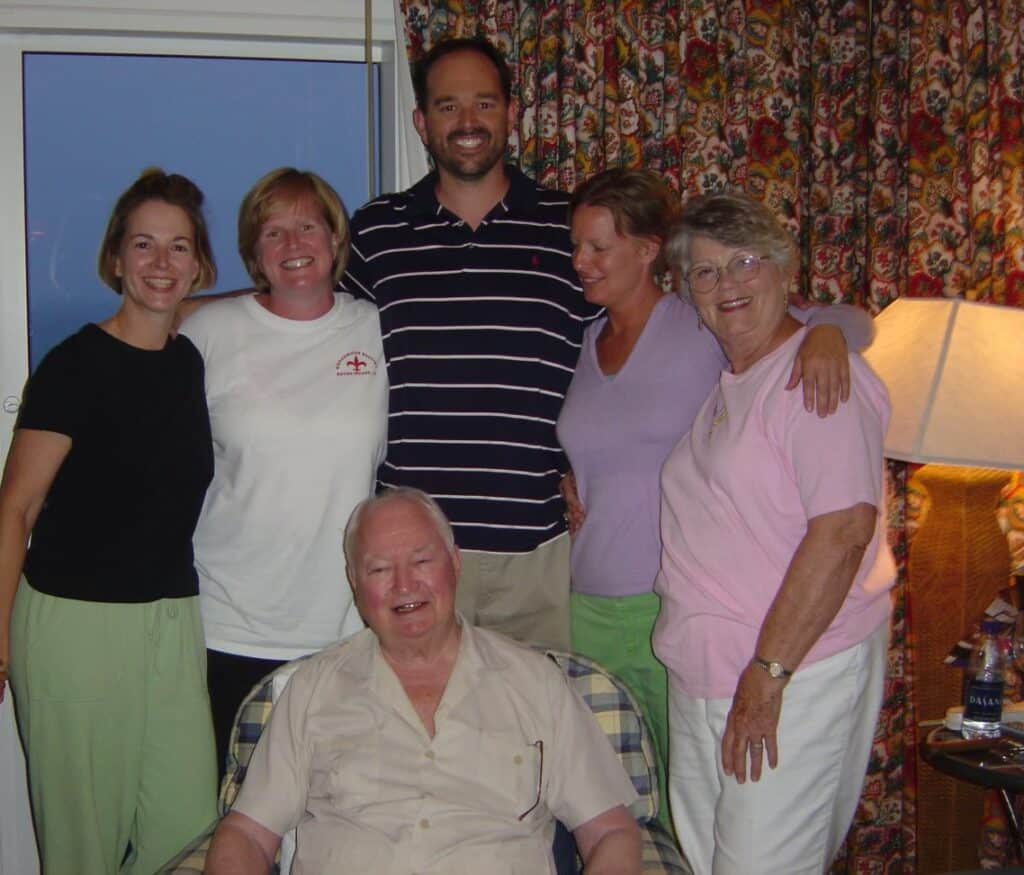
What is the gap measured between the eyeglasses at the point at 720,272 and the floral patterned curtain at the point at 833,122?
1.14m

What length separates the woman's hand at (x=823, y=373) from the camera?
178cm

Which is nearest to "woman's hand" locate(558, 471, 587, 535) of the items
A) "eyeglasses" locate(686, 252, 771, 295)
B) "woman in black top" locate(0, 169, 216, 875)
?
"eyeglasses" locate(686, 252, 771, 295)

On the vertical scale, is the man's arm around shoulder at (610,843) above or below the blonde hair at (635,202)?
below

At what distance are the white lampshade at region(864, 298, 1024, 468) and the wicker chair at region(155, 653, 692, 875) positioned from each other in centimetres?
105

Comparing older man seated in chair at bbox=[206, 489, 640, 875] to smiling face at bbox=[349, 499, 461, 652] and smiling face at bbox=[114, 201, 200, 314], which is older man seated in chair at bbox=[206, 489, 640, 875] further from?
smiling face at bbox=[114, 201, 200, 314]

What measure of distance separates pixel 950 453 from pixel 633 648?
95cm

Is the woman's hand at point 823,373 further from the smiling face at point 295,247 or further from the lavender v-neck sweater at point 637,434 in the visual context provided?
the smiling face at point 295,247

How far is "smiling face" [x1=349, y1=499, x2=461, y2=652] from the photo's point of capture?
1.90 meters

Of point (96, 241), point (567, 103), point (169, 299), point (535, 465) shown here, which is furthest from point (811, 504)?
point (96, 241)

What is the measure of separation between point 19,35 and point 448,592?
228 cm

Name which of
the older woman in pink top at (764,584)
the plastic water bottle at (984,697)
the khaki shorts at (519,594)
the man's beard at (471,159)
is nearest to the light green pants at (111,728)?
the khaki shorts at (519,594)

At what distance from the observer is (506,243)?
239cm

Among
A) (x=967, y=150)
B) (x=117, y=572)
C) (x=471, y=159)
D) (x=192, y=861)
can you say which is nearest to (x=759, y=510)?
(x=471, y=159)

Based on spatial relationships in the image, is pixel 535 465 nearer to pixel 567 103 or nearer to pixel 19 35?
pixel 567 103
